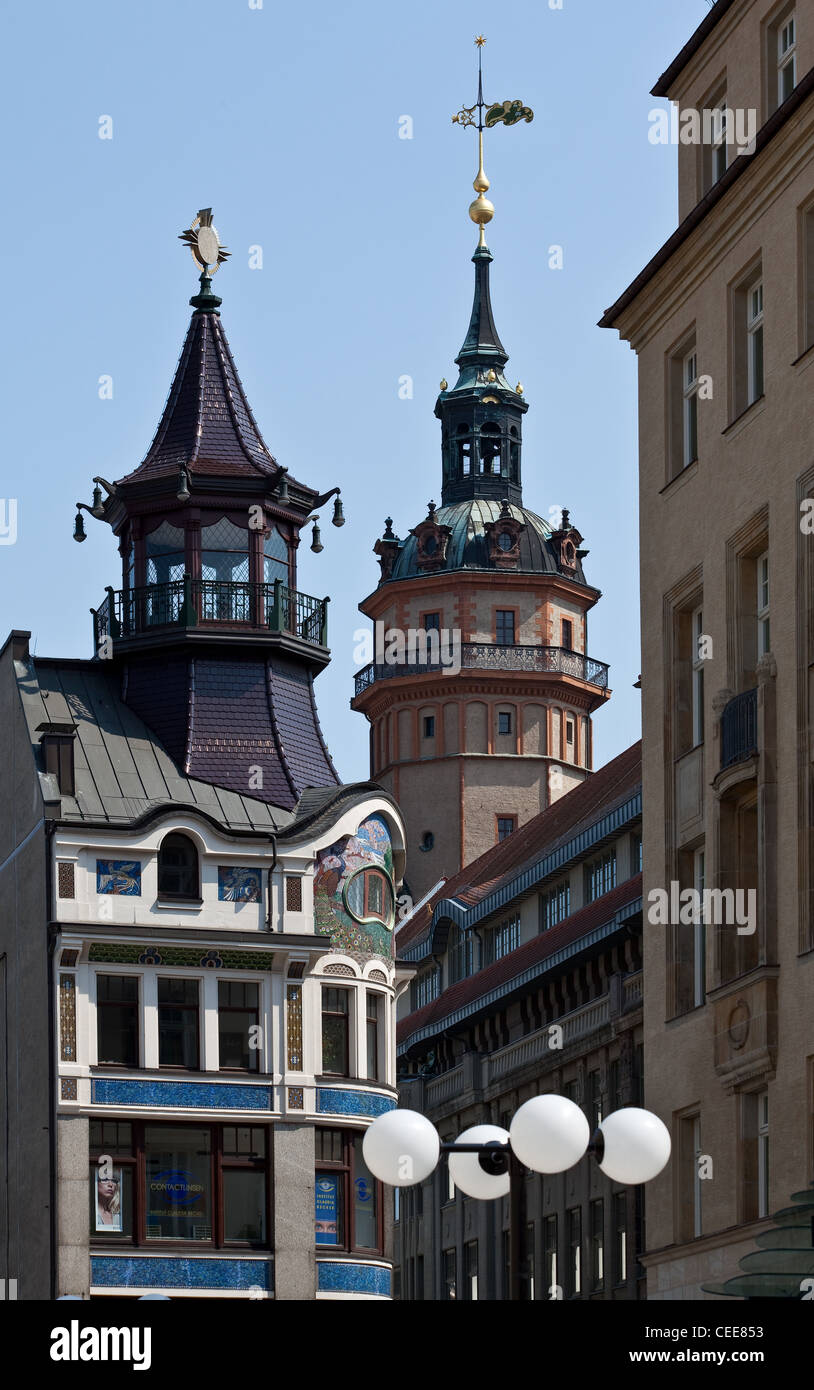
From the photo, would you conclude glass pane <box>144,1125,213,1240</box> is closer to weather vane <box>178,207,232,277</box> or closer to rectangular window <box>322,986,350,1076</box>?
rectangular window <box>322,986,350,1076</box>

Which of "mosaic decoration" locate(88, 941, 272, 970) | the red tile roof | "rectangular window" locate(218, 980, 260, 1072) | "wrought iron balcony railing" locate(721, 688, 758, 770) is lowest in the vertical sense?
"rectangular window" locate(218, 980, 260, 1072)

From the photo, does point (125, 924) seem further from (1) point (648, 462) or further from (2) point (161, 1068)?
(1) point (648, 462)

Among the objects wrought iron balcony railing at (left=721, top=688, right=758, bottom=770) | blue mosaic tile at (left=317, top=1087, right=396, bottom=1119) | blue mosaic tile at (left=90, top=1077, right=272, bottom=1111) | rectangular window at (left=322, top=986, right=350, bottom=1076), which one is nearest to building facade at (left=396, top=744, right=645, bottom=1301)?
blue mosaic tile at (left=317, top=1087, right=396, bottom=1119)

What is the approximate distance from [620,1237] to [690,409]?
3557 centimetres

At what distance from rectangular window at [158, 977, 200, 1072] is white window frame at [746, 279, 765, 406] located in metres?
20.2

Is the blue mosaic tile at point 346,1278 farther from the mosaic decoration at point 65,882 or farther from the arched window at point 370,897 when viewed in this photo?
the mosaic decoration at point 65,882

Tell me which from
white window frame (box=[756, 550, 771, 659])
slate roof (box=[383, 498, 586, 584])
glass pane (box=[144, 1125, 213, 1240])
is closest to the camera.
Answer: white window frame (box=[756, 550, 771, 659])

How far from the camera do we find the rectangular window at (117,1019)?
57125mm

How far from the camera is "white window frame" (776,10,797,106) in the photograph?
42.7m

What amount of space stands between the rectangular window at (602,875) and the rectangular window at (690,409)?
135 feet

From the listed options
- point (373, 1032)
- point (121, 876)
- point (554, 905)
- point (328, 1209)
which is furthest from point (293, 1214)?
point (554, 905)

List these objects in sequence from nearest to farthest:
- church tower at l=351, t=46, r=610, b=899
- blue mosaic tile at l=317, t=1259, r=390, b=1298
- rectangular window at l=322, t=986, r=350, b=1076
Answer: blue mosaic tile at l=317, t=1259, r=390, b=1298, rectangular window at l=322, t=986, r=350, b=1076, church tower at l=351, t=46, r=610, b=899
